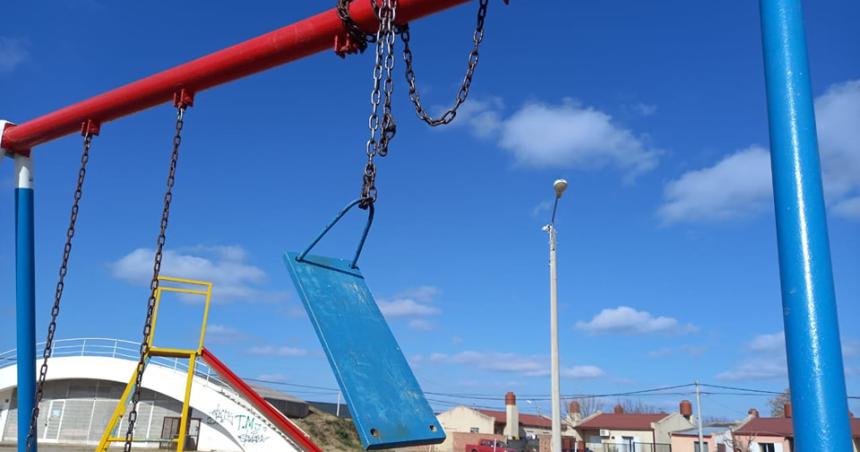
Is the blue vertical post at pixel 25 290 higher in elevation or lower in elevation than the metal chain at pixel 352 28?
lower

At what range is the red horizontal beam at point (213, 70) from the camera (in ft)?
17.2

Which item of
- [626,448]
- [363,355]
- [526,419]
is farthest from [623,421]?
[363,355]

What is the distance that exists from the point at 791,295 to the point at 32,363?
300 inches

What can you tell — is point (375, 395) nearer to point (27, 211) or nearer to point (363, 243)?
point (363, 243)

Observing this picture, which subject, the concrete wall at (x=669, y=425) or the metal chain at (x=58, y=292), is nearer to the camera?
the metal chain at (x=58, y=292)

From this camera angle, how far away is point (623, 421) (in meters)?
46.5

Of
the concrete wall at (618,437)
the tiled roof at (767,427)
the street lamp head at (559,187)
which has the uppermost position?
the street lamp head at (559,187)

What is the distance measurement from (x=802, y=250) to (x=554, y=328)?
852cm

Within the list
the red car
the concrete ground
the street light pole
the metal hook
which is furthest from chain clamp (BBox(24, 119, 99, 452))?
the red car

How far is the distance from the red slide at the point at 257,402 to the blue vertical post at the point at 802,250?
21.0m

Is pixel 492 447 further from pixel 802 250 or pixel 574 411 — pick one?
pixel 802 250

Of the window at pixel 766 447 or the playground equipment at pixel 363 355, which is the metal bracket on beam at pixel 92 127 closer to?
the playground equipment at pixel 363 355

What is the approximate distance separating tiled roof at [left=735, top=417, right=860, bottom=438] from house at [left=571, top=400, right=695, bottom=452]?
24.0 ft

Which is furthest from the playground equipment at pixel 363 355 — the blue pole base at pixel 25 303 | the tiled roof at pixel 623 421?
the tiled roof at pixel 623 421
